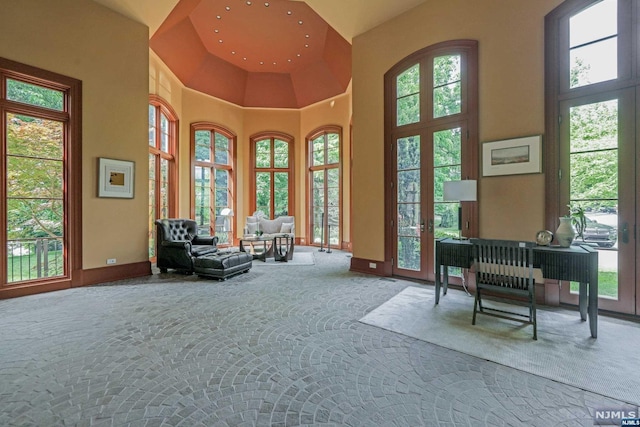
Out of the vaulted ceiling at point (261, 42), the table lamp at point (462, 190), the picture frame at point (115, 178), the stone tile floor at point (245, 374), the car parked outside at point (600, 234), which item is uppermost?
the vaulted ceiling at point (261, 42)

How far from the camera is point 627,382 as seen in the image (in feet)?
Answer: 6.93

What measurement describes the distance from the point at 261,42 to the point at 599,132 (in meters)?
7.37

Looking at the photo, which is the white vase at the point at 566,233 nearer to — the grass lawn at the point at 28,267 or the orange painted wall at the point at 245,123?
the orange painted wall at the point at 245,123

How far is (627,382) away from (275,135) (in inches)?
382

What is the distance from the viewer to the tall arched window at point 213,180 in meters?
8.88

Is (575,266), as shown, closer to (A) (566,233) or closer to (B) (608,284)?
(A) (566,233)

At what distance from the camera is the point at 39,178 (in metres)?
4.51

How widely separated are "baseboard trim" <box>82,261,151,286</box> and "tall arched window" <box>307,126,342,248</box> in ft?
16.1

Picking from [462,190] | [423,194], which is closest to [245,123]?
[423,194]

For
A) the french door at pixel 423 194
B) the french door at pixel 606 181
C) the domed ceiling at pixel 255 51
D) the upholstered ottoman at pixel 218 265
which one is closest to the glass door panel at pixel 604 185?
the french door at pixel 606 181

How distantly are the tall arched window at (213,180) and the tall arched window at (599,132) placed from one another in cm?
827

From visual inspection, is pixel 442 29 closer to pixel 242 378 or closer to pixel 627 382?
pixel 627 382

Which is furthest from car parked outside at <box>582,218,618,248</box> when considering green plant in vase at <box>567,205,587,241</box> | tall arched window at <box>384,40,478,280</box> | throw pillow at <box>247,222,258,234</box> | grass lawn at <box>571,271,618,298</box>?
throw pillow at <box>247,222,258,234</box>

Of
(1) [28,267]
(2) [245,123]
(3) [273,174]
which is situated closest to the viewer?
(1) [28,267]
